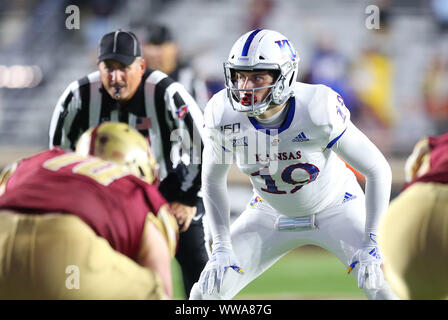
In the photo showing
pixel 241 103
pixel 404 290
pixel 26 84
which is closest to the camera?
pixel 404 290

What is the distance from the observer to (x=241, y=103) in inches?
142

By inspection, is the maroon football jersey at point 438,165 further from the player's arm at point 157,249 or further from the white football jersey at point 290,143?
the player's arm at point 157,249

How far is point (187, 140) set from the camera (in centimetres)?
447

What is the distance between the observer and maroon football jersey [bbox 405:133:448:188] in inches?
106

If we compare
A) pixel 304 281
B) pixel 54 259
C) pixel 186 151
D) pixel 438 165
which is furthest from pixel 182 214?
pixel 304 281

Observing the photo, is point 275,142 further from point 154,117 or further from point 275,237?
point 154,117

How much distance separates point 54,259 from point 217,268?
1256 mm

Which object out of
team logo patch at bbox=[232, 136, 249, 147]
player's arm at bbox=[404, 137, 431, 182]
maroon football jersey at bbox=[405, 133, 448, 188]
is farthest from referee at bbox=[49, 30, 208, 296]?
maroon football jersey at bbox=[405, 133, 448, 188]

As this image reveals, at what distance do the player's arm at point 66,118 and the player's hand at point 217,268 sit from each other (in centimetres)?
126

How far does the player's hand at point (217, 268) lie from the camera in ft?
12.4

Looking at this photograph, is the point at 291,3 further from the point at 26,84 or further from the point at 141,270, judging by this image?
the point at 141,270

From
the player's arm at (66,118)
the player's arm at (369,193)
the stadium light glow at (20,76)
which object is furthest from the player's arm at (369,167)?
the stadium light glow at (20,76)

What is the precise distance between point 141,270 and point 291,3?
6896 millimetres
